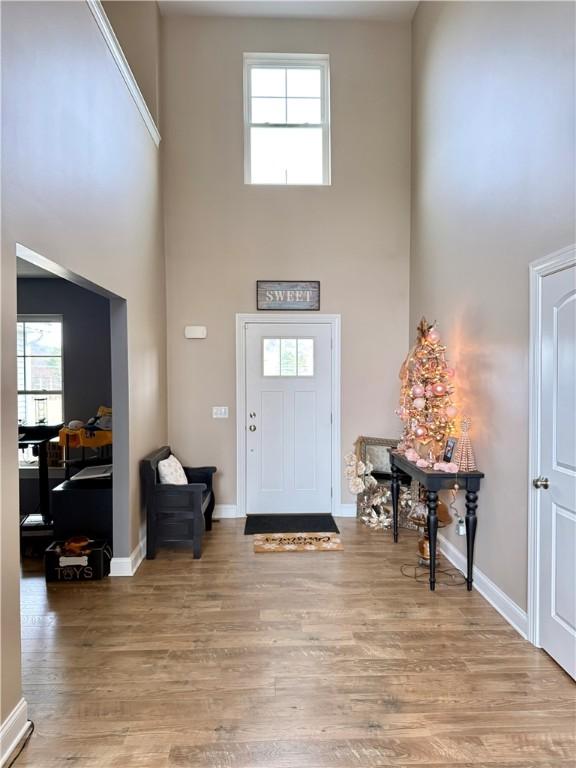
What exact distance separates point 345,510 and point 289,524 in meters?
0.69

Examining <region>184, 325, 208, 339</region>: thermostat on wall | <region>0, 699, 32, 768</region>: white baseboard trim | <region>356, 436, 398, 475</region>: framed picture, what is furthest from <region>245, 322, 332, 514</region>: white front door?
<region>0, 699, 32, 768</region>: white baseboard trim

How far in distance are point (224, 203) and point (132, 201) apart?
140cm

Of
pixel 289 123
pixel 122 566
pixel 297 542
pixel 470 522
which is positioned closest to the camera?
pixel 470 522

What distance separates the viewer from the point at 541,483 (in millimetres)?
2582

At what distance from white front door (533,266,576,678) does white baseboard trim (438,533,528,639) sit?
0.54ft

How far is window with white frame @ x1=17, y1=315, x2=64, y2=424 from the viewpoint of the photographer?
568cm

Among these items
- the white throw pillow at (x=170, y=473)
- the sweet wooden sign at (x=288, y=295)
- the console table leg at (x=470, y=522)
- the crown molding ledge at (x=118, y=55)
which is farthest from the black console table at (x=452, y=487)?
the crown molding ledge at (x=118, y=55)

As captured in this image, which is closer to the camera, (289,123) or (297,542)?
(297,542)

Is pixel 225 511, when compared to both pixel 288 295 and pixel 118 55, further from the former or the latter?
pixel 118 55

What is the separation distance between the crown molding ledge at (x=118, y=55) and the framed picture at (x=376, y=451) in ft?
12.2

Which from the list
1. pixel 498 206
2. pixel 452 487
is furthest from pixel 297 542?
pixel 498 206

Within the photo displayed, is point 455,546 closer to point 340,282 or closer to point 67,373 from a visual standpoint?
point 340,282

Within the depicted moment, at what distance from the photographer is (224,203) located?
4.98 m

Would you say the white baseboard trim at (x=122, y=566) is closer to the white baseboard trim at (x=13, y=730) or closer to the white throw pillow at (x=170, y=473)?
the white throw pillow at (x=170, y=473)
